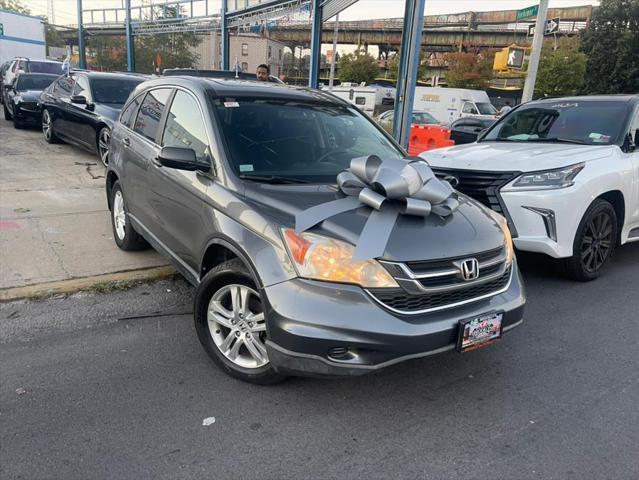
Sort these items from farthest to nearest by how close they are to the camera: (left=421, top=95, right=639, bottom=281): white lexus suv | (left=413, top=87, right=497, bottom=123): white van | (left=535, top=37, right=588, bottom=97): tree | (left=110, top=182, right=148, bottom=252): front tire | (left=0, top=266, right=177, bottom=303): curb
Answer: (left=535, top=37, right=588, bottom=97): tree < (left=413, top=87, right=497, bottom=123): white van < (left=110, top=182, right=148, bottom=252): front tire < (left=421, top=95, right=639, bottom=281): white lexus suv < (left=0, top=266, right=177, bottom=303): curb

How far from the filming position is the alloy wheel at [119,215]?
5.25 meters

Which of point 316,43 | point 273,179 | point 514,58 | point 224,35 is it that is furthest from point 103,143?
point 224,35

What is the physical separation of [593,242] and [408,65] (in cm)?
423

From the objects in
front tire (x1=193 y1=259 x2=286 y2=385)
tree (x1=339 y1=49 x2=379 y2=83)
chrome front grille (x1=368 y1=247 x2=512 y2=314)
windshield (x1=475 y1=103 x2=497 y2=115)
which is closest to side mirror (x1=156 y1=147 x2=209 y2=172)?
front tire (x1=193 y1=259 x2=286 y2=385)

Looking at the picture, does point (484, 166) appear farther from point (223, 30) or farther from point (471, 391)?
point (223, 30)

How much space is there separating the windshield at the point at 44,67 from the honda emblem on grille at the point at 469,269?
18.0m

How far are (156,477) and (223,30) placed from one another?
1744 cm

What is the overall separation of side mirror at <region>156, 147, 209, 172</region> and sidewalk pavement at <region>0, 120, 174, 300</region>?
1.66m

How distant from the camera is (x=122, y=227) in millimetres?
5316

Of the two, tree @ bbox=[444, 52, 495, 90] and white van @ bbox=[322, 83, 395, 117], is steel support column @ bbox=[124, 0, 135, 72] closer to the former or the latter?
white van @ bbox=[322, 83, 395, 117]

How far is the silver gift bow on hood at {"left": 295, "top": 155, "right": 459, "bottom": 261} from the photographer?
9.16 ft

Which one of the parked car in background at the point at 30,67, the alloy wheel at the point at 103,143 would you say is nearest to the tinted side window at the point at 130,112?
the alloy wheel at the point at 103,143

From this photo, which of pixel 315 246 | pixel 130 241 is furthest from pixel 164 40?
pixel 315 246

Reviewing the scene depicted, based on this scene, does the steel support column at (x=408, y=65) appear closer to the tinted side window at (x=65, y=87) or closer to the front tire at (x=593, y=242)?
the front tire at (x=593, y=242)
